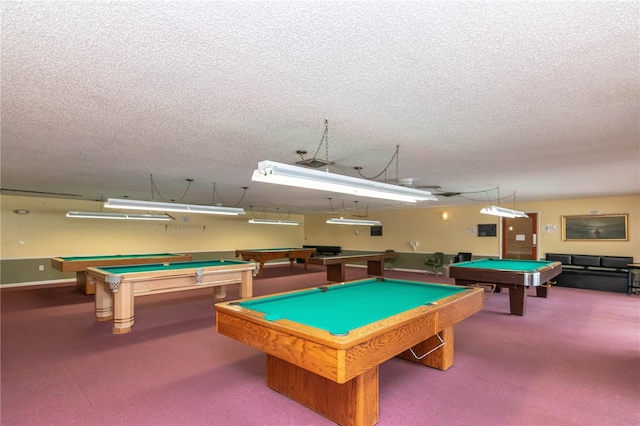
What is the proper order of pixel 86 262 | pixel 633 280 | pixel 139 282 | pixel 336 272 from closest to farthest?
pixel 139 282
pixel 86 262
pixel 633 280
pixel 336 272

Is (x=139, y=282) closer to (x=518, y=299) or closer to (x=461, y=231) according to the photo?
(x=518, y=299)

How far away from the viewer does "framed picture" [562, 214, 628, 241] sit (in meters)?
7.62

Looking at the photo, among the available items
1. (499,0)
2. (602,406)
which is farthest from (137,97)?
(602,406)

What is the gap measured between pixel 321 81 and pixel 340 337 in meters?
1.52

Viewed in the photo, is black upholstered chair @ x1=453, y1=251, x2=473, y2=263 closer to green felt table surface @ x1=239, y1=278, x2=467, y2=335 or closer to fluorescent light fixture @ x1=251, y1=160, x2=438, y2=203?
green felt table surface @ x1=239, y1=278, x2=467, y2=335

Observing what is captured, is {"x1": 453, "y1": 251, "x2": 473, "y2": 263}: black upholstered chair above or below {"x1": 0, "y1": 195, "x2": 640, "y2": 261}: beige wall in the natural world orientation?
below

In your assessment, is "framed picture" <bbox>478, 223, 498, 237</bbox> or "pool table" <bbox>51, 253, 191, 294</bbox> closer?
"pool table" <bbox>51, 253, 191, 294</bbox>

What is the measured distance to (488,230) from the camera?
31.1 ft

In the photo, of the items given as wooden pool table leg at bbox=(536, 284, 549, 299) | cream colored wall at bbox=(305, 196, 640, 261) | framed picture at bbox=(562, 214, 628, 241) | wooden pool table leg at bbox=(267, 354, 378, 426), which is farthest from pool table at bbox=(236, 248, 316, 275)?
wooden pool table leg at bbox=(267, 354, 378, 426)

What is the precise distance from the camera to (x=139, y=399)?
2.60 meters

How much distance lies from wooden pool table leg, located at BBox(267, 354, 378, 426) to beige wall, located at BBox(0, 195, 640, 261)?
27.6ft

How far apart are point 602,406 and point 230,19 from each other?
3.62 meters

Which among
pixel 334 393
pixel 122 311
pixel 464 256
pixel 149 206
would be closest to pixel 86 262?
pixel 122 311

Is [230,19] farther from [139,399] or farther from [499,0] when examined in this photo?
[139,399]
